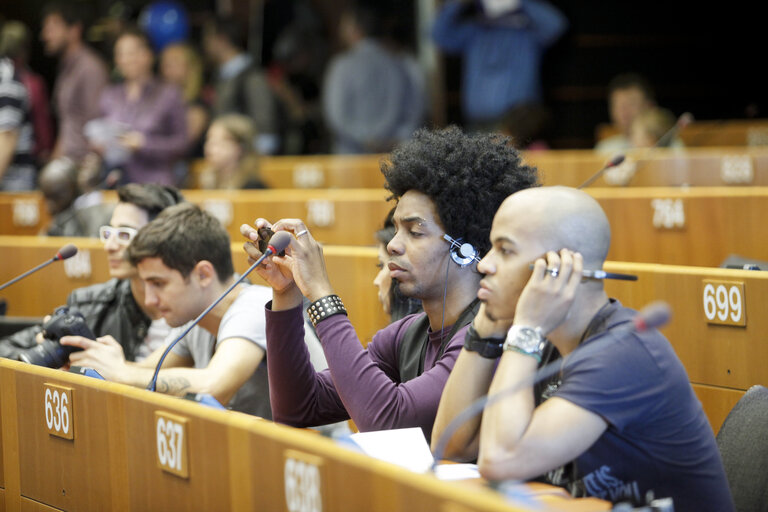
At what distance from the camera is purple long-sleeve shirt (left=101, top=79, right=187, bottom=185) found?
20.4 feet

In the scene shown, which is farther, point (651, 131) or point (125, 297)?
point (651, 131)

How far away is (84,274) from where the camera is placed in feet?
14.0

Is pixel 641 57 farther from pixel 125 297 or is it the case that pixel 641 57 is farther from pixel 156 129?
pixel 125 297

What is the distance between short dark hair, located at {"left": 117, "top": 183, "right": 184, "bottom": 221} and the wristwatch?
2079mm

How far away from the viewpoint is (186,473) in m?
1.78

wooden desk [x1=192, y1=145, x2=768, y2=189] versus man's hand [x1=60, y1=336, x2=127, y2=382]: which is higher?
wooden desk [x1=192, y1=145, x2=768, y2=189]

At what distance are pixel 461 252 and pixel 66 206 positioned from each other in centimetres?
341

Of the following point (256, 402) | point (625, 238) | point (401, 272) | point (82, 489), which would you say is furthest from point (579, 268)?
point (625, 238)

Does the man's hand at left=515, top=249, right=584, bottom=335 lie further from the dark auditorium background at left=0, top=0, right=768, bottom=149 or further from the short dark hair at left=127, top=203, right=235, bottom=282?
the dark auditorium background at left=0, top=0, right=768, bottom=149

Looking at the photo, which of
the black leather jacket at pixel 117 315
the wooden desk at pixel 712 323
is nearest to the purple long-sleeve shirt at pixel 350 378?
the wooden desk at pixel 712 323

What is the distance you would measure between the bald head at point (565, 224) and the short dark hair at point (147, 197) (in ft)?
6.56

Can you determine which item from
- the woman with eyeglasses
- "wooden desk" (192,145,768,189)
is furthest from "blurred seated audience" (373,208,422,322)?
"wooden desk" (192,145,768,189)

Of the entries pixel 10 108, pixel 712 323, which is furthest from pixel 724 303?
pixel 10 108

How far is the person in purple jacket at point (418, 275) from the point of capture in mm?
2154
